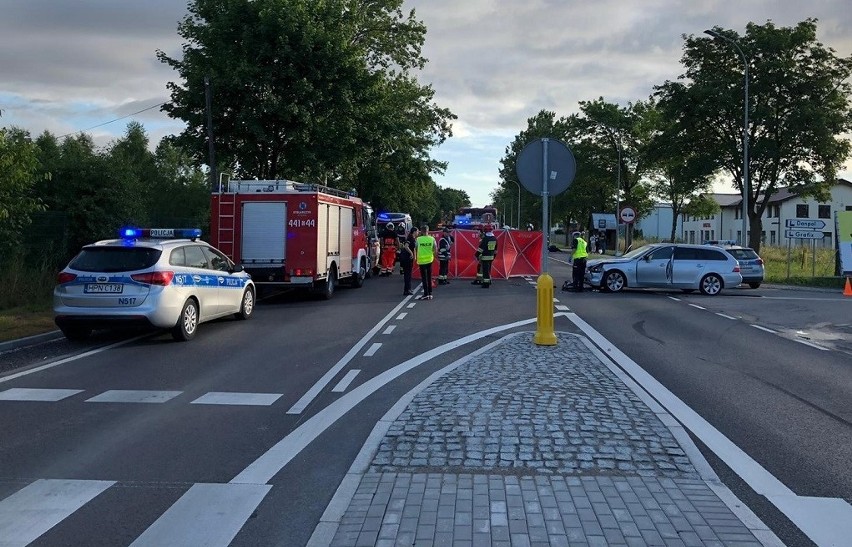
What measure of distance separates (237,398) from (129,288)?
4.36 metres

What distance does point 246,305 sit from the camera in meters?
15.4

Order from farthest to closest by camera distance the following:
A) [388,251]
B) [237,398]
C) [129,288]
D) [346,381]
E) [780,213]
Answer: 1. [780,213]
2. [388,251]
3. [129,288]
4. [346,381]
5. [237,398]

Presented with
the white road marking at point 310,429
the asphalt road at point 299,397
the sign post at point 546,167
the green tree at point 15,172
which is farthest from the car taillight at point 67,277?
the sign post at point 546,167

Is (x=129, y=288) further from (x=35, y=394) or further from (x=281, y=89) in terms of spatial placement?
(x=281, y=89)

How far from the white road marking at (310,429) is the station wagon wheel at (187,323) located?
153 inches

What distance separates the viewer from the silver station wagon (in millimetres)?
22969

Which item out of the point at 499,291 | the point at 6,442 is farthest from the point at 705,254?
the point at 6,442

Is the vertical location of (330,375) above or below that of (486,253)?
below

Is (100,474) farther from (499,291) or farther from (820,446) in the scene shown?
(499,291)

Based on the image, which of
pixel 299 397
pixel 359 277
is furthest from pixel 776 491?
pixel 359 277

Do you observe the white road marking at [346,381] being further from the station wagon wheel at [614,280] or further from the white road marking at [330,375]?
the station wagon wheel at [614,280]

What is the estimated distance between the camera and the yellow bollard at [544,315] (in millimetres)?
11133

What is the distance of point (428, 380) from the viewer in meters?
8.91

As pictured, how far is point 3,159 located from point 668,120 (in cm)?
3329
